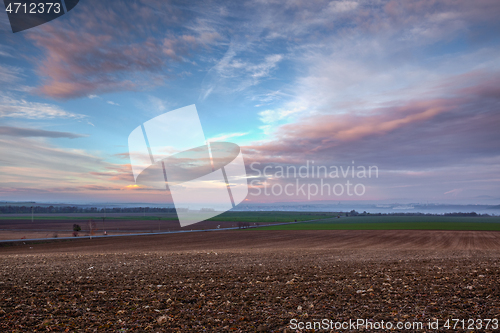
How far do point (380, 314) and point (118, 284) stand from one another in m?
9.26

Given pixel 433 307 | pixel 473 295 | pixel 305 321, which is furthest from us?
pixel 473 295

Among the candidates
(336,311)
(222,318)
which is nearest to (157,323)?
(222,318)

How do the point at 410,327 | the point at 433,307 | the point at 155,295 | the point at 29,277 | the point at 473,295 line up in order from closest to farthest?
the point at 410,327
the point at 433,307
the point at 473,295
the point at 155,295
the point at 29,277

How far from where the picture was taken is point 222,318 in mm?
7520

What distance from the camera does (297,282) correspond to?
11156mm

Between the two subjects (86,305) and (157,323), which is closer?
(157,323)

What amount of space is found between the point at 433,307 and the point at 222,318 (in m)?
5.50

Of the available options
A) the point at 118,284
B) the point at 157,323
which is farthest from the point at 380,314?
the point at 118,284

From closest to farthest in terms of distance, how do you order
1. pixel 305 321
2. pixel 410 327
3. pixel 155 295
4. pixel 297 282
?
pixel 410 327, pixel 305 321, pixel 155 295, pixel 297 282

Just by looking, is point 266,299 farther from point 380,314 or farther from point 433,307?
point 433,307

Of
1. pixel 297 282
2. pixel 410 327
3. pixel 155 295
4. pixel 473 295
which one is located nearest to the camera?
pixel 410 327

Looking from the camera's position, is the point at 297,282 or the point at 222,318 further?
the point at 297,282

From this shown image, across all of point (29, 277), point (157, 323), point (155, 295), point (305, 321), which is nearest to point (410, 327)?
point (305, 321)

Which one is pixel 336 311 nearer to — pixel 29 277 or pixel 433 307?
pixel 433 307
